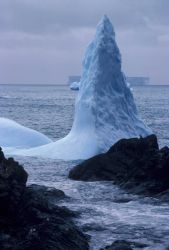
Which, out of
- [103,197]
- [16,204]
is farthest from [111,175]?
[16,204]

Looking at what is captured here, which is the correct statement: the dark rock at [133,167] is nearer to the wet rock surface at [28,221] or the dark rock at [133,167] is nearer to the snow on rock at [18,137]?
the wet rock surface at [28,221]

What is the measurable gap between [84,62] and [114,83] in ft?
5.89

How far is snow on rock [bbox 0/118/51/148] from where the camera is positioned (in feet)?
70.8

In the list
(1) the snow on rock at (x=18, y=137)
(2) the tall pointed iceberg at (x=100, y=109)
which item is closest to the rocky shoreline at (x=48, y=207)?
(2) the tall pointed iceberg at (x=100, y=109)

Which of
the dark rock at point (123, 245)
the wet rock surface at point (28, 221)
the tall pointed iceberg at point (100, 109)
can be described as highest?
the tall pointed iceberg at point (100, 109)

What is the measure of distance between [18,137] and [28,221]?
13.3 m

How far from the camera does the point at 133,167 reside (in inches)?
547

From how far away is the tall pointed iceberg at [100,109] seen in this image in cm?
1839

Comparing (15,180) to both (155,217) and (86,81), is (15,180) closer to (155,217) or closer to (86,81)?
(155,217)

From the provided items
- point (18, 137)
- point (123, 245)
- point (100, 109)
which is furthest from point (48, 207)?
point (18, 137)

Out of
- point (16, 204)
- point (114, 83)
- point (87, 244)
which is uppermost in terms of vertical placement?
point (114, 83)

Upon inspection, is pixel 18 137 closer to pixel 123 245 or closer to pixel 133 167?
pixel 133 167

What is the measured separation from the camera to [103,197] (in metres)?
12.2

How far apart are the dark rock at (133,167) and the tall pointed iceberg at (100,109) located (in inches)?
111
